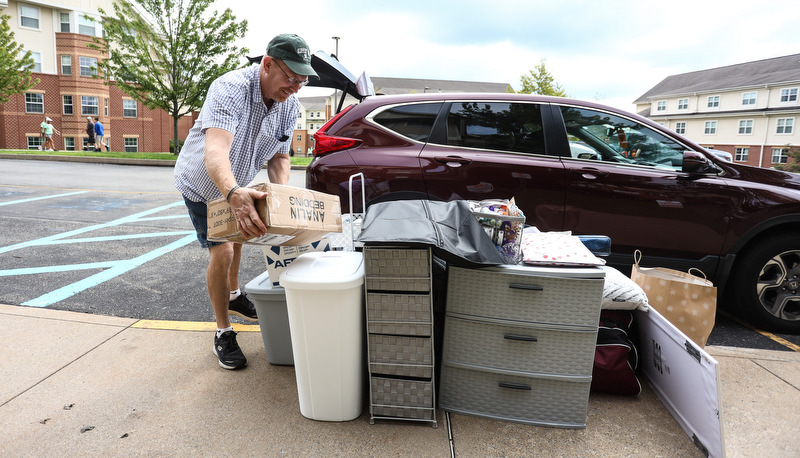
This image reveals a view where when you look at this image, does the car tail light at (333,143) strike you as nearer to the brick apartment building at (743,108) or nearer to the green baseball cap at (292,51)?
the green baseball cap at (292,51)

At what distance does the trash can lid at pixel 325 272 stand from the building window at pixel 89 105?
38.8 metres

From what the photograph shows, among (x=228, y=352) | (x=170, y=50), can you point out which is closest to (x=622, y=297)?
(x=228, y=352)

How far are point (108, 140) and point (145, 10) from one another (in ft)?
57.0

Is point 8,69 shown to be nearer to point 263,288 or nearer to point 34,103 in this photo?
point 34,103

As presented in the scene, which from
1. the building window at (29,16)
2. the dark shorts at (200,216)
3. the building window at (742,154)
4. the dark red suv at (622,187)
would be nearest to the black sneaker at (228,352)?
the dark shorts at (200,216)

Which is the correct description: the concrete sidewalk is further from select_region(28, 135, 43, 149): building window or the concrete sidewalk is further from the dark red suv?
select_region(28, 135, 43, 149): building window

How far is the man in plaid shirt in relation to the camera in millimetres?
2270

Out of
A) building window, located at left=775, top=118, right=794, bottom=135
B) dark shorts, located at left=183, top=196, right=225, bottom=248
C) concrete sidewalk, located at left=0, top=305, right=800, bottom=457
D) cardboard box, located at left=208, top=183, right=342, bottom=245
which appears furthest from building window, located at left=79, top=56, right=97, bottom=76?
building window, located at left=775, top=118, right=794, bottom=135

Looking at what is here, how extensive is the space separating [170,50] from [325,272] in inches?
897

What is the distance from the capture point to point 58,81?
108ft

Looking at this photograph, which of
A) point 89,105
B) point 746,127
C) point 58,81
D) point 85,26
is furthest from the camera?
point 746,127

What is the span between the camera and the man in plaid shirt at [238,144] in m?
2.27

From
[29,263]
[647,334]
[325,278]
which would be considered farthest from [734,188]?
[29,263]

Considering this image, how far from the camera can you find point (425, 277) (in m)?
2.18
